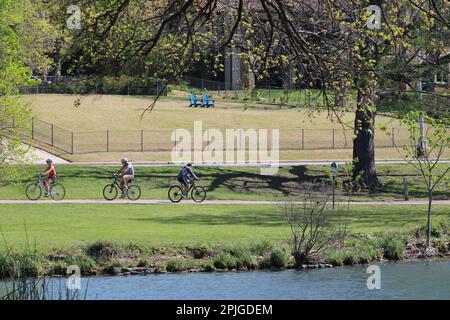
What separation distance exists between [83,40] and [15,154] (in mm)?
15740

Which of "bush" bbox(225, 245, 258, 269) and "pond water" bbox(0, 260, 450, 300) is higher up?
"bush" bbox(225, 245, 258, 269)

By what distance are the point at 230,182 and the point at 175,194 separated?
7.86 metres

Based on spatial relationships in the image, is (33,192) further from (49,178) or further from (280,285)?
(280,285)

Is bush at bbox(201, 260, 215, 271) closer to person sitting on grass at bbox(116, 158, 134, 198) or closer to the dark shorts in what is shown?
the dark shorts

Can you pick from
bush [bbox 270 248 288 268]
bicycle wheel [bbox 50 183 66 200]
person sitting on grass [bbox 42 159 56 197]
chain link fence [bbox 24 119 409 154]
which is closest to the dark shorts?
bicycle wheel [bbox 50 183 66 200]

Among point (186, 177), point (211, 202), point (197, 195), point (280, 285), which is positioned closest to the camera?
point (280, 285)

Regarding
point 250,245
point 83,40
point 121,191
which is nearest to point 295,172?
point 121,191

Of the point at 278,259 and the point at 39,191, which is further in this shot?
the point at 39,191

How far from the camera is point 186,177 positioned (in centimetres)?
4019

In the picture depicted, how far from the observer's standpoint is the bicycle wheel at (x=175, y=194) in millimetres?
40969

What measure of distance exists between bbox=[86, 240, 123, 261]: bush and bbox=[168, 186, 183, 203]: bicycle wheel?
13058 mm

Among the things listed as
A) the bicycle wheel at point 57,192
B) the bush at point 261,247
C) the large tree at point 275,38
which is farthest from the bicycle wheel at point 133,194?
the bush at point 261,247

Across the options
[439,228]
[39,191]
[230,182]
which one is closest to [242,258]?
[439,228]

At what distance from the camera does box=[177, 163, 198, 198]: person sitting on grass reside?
131 feet
